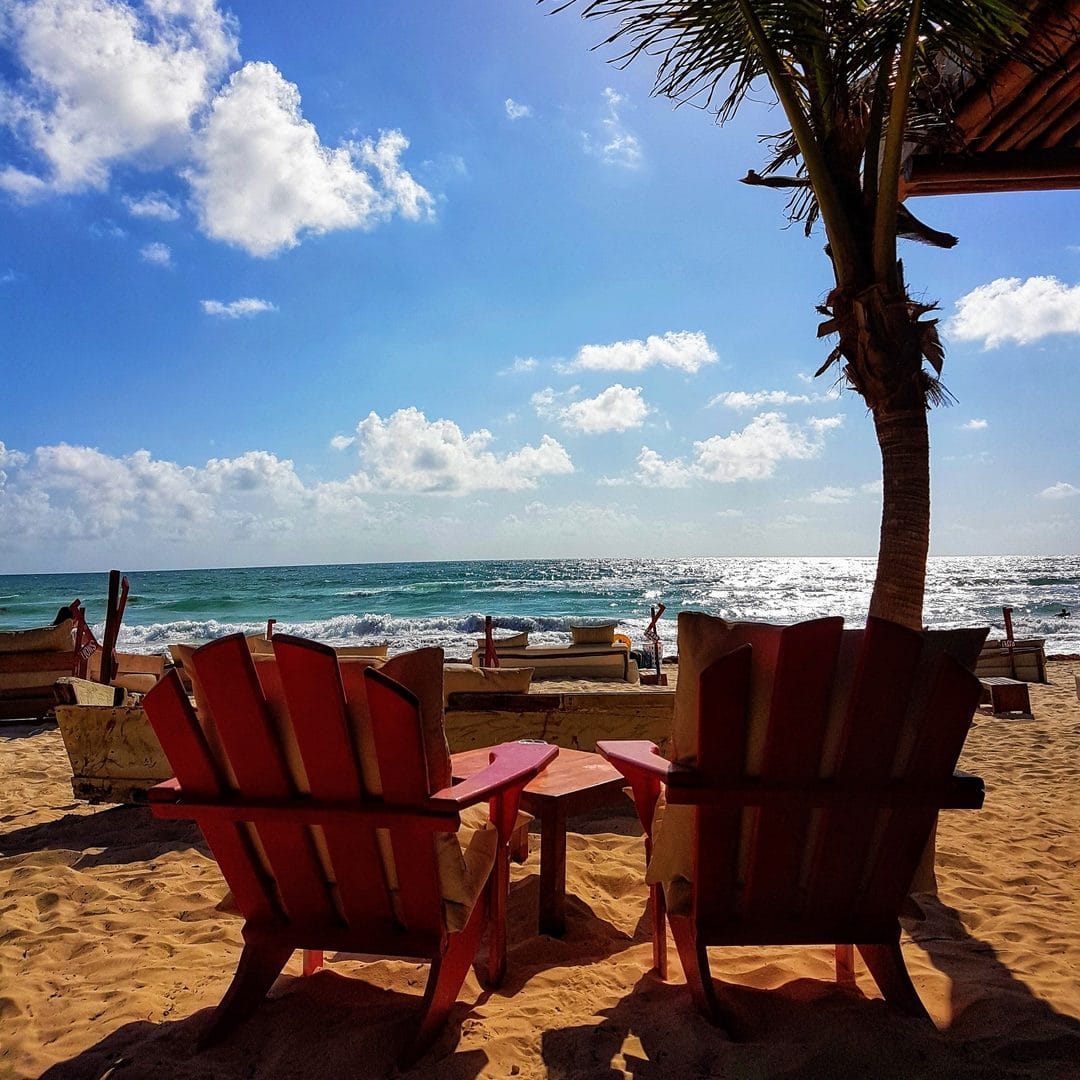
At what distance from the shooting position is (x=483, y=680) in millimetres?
4137

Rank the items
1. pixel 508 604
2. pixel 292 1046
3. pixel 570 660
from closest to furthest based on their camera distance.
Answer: pixel 292 1046 < pixel 570 660 < pixel 508 604

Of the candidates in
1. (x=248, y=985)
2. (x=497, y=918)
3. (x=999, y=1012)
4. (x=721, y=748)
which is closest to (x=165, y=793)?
(x=248, y=985)

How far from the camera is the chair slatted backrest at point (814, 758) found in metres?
1.63

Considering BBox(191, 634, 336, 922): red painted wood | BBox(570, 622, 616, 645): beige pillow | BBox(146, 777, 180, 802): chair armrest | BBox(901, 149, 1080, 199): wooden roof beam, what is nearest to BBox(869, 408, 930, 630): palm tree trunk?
BBox(901, 149, 1080, 199): wooden roof beam

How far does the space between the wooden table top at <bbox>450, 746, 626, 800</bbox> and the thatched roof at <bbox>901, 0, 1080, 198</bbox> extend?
3.20 m

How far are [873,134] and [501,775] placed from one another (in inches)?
124

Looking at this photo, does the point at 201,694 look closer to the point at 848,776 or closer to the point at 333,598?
the point at 848,776

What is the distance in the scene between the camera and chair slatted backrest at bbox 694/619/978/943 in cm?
163

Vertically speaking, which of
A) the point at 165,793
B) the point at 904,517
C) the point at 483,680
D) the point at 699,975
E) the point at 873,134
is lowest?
the point at 699,975

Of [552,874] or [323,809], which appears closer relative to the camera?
[323,809]

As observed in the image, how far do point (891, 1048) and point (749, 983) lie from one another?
0.47 meters

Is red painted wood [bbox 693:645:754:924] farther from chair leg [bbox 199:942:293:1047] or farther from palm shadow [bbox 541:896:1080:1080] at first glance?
chair leg [bbox 199:942:293:1047]

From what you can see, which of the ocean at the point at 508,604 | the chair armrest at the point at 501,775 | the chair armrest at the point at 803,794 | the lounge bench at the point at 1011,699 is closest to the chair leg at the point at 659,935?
the chair armrest at the point at 501,775

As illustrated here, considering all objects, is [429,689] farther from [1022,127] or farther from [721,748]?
[1022,127]
